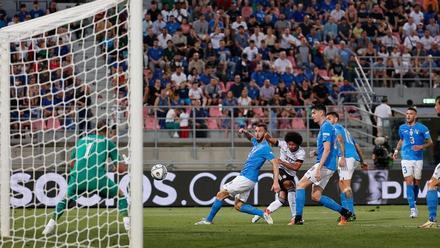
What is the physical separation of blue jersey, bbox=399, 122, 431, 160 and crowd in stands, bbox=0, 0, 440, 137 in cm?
665

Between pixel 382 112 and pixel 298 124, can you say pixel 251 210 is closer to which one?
pixel 298 124

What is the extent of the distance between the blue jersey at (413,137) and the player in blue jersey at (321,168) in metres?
3.42

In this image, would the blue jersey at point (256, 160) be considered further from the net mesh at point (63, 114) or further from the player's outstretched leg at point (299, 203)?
the net mesh at point (63, 114)

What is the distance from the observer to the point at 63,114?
1672 centimetres

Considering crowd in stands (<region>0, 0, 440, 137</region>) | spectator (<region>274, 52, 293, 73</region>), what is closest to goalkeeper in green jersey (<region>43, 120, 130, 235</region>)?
crowd in stands (<region>0, 0, 440, 137</region>)

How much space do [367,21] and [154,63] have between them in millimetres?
7717

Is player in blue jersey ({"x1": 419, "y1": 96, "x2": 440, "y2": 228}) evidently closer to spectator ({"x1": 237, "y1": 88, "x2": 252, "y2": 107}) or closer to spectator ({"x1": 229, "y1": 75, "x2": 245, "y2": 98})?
spectator ({"x1": 237, "y1": 88, "x2": 252, "y2": 107})

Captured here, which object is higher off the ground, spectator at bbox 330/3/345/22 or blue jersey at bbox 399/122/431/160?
spectator at bbox 330/3/345/22

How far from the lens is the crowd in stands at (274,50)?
2852 centimetres

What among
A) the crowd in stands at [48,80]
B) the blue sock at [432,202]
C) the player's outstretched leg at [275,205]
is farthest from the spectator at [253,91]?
the blue sock at [432,202]

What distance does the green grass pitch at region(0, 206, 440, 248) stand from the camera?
44.5 feet

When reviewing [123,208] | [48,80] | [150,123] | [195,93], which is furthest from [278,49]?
[123,208]

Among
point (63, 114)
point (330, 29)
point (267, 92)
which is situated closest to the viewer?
point (63, 114)

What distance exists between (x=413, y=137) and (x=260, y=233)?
6.67 m
